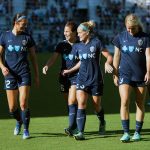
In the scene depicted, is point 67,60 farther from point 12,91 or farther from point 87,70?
point 12,91

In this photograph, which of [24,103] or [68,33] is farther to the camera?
[68,33]

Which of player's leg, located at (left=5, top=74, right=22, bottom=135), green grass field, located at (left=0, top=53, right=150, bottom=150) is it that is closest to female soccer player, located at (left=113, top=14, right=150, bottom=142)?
green grass field, located at (left=0, top=53, right=150, bottom=150)

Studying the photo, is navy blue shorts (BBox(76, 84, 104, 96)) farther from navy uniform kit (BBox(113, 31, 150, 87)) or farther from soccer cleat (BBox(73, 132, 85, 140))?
soccer cleat (BBox(73, 132, 85, 140))

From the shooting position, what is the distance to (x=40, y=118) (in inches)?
483

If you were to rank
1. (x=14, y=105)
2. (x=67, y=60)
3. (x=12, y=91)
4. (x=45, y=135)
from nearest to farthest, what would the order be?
Result: 1. (x=12, y=91)
2. (x=14, y=105)
3. (x=45, y=135)
4. (x=67, y=60)

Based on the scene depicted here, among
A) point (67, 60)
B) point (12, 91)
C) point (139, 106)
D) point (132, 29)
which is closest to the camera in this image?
point (132, 29)

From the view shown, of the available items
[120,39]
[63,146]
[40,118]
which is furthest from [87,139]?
[40,118]

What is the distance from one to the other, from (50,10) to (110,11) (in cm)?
506

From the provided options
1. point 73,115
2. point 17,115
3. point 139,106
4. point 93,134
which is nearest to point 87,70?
point 73,115

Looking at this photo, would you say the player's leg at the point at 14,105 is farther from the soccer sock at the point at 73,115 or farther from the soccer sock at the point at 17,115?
the soccer sock at the point at 73,115

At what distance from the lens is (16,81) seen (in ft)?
31.4

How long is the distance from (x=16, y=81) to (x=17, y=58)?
15.2 inches

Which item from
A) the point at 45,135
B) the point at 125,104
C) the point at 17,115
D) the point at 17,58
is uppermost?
the point at 17,58

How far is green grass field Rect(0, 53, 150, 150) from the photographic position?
8.70 metres
